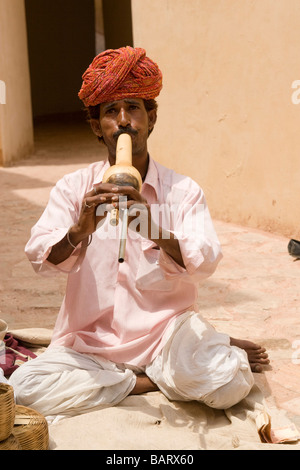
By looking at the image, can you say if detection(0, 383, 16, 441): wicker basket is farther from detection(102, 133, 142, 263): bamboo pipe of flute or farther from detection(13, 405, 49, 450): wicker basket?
detection(102, 133, 142, 263): bamboo pipe of flute

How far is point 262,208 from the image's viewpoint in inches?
240

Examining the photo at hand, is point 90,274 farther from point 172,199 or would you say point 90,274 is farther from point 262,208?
point 262,208

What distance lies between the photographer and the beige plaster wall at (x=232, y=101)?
18.9ft

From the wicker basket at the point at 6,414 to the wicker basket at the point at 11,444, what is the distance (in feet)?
0.05

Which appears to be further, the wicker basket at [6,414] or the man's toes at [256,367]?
the man's toes at [256,367]

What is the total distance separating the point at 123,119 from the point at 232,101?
134 inches

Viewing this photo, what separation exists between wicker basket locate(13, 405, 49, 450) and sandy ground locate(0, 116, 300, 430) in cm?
97

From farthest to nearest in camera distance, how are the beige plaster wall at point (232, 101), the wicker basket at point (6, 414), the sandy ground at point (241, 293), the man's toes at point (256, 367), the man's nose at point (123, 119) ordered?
1. the beige plaster wall at point (232, 101)
2. the sandy ground at point (241, 293)
3. the man's toes at point (256, 367)
4. the man's nose at point (123, 119)
5. the wicker basket at point (6, 414)

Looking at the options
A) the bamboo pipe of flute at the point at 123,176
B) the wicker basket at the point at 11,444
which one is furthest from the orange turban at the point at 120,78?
the wicker basket at the point at 11,444

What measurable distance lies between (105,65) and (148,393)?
126 cm

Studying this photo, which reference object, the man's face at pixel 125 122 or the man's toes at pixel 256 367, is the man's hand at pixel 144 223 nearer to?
the man's face at pixel 125 122

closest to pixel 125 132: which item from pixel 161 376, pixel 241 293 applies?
pixel 161 376

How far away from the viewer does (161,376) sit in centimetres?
295

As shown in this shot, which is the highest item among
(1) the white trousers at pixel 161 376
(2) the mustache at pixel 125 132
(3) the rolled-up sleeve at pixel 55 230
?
(2) the mustache at pixel 125 132
